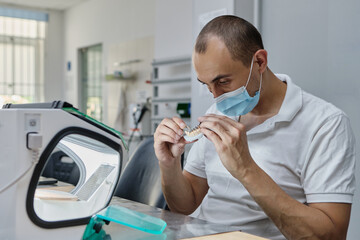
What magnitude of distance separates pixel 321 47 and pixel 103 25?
4.11m

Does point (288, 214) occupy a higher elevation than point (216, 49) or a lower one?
lower

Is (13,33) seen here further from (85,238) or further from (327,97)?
(85,238)

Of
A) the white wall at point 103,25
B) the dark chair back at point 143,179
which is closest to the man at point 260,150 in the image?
the dark chair back at point 143,179

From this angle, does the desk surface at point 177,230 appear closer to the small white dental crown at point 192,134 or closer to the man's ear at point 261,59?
the small white dental crown at point 192,134

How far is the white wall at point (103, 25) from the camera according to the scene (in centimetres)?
505

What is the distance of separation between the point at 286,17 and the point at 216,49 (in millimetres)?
1449

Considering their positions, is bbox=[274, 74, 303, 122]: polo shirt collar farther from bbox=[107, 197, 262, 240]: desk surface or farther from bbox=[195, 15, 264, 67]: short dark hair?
bbox=[107, 197, 262, 240]: desk surface

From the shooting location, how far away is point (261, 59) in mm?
1338

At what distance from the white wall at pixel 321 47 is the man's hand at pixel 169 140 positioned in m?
1.24

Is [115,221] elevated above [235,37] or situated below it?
below

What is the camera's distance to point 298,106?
4.35 ft

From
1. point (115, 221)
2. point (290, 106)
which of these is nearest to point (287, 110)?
point (290, 106)

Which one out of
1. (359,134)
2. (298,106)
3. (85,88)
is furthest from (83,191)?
(85,88)

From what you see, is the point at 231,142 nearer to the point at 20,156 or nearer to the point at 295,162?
the point at 295,162
